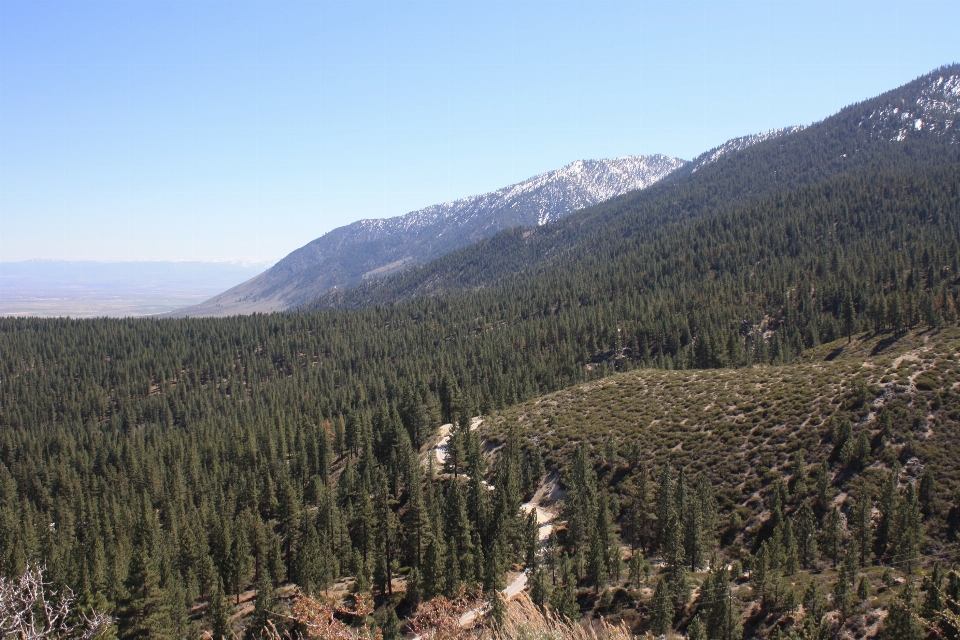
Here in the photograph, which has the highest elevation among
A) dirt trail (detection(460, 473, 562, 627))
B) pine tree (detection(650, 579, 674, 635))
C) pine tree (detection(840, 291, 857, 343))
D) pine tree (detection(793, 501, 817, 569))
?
pine tree (detection(840, 291, 857, 343))

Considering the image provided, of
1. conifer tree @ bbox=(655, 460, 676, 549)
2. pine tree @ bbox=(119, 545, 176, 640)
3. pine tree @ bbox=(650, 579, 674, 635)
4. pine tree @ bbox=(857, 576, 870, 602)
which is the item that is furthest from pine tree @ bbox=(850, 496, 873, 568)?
pine tree @ bbox=(119, 545, 176, 640)

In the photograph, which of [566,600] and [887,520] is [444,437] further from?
[887,520]

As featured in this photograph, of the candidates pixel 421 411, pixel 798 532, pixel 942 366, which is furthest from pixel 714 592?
pixel 421 411

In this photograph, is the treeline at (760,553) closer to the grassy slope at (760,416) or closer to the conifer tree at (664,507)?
the conifer tree at (664,507)

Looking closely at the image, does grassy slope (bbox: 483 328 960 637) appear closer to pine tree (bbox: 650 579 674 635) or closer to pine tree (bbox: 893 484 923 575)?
pine tree (bbox: 893 484 923 575)

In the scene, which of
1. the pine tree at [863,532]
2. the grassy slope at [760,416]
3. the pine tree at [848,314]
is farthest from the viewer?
the pine tree at [848,314]

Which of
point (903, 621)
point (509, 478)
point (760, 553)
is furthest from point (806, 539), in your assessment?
point (509, 478)

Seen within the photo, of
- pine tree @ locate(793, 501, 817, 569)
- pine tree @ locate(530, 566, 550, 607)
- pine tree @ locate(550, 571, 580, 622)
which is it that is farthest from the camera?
pine tree @ locate(793, 501, 817, 569)

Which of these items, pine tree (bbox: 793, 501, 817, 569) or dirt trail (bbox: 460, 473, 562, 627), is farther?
dirt trail (bbox: 460, 473, 562, 627)

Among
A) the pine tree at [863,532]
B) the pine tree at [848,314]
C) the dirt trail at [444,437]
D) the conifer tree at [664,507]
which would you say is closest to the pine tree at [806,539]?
the pine tree at [863,532]

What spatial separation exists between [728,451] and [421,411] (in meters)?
46.9

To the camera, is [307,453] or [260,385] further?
[260,385]

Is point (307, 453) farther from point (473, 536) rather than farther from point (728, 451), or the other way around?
point (728, 451)

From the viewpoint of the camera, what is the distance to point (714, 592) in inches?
1431
